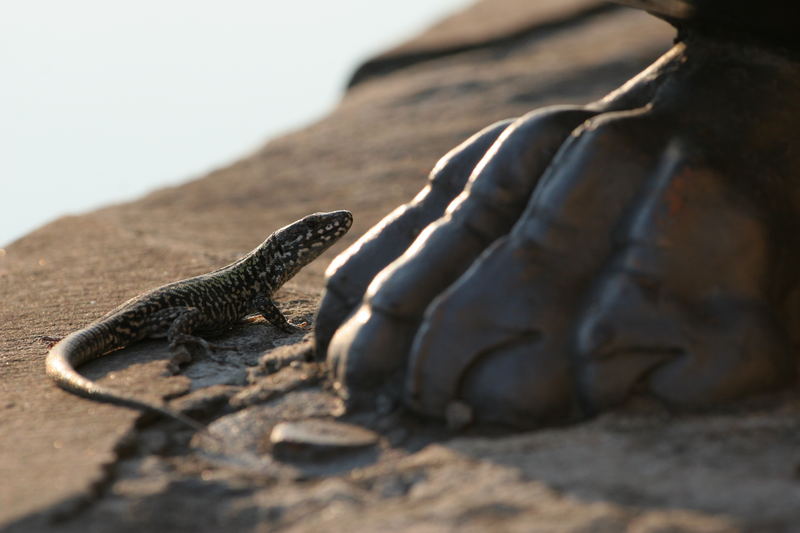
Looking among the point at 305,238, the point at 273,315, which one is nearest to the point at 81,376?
the point at 273,315

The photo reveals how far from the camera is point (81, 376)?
198 inches

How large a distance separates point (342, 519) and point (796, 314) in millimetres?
1950

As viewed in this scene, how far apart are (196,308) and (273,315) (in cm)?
Answer: 40

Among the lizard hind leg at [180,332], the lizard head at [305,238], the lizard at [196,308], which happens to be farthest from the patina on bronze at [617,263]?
the lizard head at [305,238]

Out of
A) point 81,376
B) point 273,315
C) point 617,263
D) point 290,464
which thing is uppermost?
point 617,263

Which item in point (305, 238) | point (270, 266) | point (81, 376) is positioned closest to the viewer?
point (81, 376)

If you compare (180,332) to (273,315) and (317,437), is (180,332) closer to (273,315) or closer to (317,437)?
(273,315)

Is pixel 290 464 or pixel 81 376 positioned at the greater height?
pixel 81 376

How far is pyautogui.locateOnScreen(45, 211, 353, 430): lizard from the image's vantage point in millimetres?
5152

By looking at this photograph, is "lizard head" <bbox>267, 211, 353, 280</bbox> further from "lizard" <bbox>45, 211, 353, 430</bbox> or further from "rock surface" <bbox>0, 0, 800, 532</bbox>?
"rock surface" <bbox>0, 0, 800, 532</bbox>

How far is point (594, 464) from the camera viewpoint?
3445 mm

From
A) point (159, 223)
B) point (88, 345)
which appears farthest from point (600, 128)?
point (159, 223)

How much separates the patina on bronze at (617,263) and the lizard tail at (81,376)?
27.4 inches

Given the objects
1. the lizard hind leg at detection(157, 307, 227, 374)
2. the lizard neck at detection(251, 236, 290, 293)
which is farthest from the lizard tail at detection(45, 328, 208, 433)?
the lizard neck at detection(251, 236, 290, 293)
